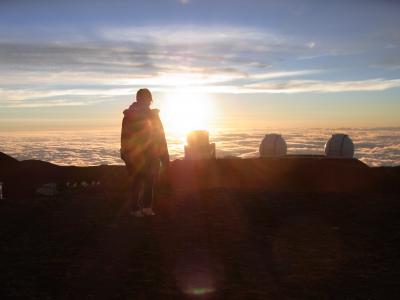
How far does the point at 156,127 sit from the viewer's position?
9922mm

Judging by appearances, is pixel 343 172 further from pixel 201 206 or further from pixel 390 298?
pixel 390 298

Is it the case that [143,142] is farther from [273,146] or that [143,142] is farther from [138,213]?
[273,146]

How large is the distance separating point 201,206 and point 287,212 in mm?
1866

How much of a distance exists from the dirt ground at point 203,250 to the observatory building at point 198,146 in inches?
Result: 955

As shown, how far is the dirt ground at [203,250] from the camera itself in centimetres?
568

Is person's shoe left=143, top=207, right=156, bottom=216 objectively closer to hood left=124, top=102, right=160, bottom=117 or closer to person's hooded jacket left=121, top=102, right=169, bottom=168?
person's hooded jacket left=121, top=102, right=169, bottom=168

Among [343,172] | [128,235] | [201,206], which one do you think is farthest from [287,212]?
[343,172]

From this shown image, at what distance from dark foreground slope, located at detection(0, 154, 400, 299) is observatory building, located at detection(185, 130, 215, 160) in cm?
2241

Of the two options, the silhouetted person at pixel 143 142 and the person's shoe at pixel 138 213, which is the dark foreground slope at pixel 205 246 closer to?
the person's shoe at pixel 138 213

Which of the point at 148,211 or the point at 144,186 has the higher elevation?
the point at 144,186

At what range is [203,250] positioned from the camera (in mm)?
7441

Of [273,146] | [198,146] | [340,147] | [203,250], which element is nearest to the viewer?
[203,250]

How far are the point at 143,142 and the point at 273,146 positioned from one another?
102 feet

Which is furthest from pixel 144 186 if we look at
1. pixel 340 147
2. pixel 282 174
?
pixel 340 147
